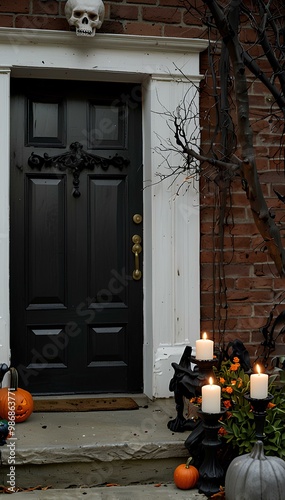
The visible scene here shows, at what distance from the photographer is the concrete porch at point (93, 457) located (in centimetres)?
307

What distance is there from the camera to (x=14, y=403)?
11.1 feet

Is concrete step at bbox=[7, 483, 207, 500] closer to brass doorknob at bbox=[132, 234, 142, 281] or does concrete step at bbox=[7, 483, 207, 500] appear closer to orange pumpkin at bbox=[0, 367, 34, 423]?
orange pumpkin at bbox=[0, 367, 34, 423]

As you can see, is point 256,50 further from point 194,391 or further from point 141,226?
point 194,391

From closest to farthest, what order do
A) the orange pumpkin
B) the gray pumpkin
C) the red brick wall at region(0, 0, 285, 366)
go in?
the gray pumpkin → the orange pumpkin → the red brick wall at region(0, 0, 285, 366)

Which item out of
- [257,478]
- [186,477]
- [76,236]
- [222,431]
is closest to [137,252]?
[76,236]

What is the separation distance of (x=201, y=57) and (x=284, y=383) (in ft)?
6.53

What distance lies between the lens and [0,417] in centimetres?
338

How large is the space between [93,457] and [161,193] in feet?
5.17

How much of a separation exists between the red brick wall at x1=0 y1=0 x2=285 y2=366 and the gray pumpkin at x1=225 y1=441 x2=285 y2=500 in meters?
1.26

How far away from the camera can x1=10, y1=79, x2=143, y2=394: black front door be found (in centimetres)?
400

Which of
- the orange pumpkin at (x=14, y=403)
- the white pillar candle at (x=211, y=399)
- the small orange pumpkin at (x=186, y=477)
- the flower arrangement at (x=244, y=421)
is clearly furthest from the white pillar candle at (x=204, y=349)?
the orange pumpkin at (x=14, y=403)

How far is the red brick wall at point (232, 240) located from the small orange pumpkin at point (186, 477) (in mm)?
1102

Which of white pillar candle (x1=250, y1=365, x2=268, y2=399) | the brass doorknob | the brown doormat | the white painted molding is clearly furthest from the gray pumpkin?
the white painted molding

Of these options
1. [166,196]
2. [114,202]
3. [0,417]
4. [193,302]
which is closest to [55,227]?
[114,202]
